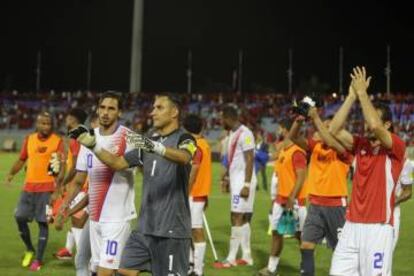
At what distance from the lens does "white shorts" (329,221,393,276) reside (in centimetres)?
719

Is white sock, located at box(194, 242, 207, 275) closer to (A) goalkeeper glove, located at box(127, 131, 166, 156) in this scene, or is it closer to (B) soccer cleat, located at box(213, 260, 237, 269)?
(B) soccer cleat, located at box(213, 260, 237, 269)

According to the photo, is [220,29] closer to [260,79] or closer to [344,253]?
[260,79]

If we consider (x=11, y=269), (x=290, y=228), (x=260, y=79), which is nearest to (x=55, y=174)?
(x=11, y=269)

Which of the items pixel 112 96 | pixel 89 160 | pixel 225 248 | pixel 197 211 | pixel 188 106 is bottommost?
pixel 225 248

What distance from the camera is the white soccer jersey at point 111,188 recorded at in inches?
314

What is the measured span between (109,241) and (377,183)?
2683 mm

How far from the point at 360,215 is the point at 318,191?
2.64 m

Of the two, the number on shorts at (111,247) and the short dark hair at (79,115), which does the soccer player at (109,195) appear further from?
the short dark hair at (79,115)

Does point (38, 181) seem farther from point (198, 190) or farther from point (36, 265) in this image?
point (198, 190)

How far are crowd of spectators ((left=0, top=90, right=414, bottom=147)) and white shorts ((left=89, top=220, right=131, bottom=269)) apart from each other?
1460 inches

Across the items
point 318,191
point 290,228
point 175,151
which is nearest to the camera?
point 175,151

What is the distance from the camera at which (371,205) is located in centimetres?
727

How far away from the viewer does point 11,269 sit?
37.7ft

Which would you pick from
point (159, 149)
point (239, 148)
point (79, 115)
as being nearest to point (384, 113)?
point (159, 149)
